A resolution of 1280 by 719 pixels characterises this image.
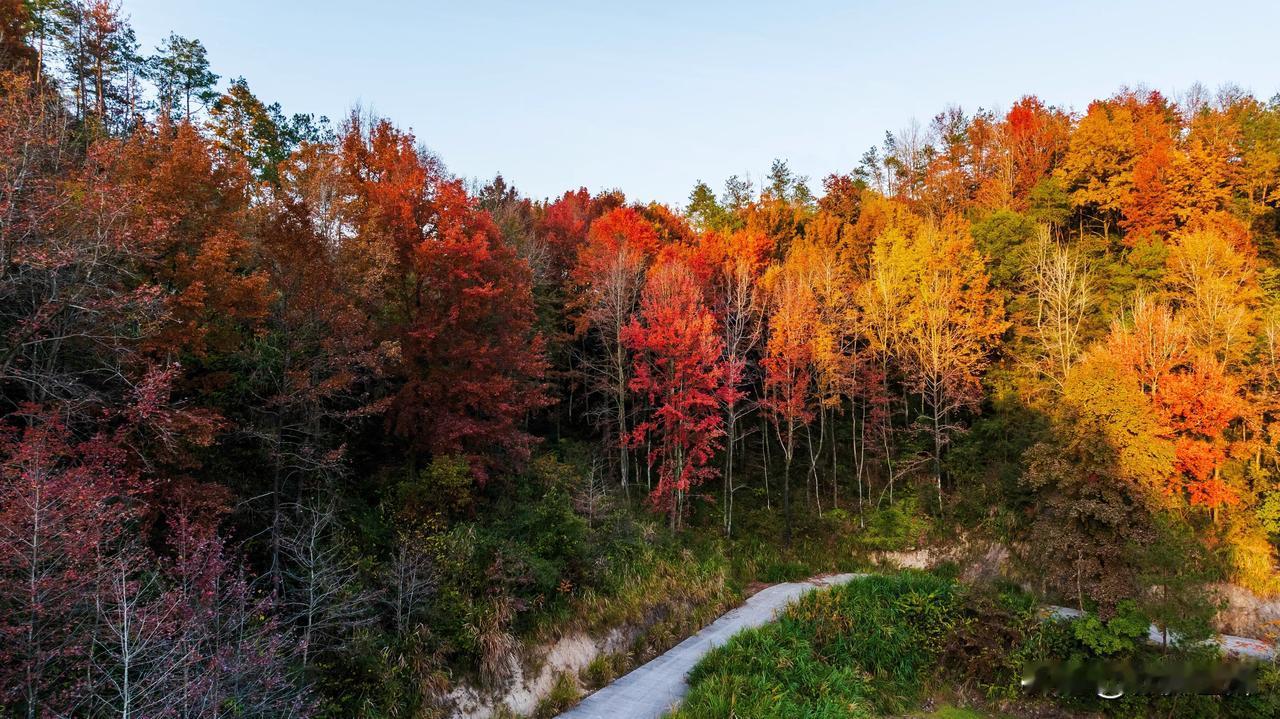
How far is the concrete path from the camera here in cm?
1024

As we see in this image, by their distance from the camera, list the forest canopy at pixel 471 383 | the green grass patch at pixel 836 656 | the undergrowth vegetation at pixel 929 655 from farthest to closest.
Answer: the undergrowth vegetation at pixel 929 655 → the green grass patch at pixel 836 656 → the forest canopy at pixel 471 383

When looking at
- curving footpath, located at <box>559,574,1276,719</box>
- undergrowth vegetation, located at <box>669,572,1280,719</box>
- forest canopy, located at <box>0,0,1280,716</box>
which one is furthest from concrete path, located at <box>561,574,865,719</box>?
forest canopy, located at <box>0,0,1280,716</box>

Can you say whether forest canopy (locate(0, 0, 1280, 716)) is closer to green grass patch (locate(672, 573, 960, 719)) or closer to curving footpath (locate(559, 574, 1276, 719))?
curving footpath (locate(559, 574, 1276, 719))

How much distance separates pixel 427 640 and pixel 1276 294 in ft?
90.9

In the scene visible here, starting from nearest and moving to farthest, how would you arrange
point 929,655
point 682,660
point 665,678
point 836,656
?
point 665,678 → point 682,660 → point 836,656 → point 929,655

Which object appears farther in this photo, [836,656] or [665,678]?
[836,656]

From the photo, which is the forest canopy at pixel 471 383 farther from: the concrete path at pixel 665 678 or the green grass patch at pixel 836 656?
the green grass patch at pixel 836 656

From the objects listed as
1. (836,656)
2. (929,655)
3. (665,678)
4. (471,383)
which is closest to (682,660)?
(665,678)

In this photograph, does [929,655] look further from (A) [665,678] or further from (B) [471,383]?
(B) [471,383]

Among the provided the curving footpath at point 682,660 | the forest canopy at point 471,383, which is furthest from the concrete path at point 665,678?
the forest canopy at point 471,383

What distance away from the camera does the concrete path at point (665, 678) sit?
10.2 m

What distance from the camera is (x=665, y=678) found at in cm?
1145

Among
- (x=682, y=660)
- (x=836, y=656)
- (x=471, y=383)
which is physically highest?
(x=471, y=383)

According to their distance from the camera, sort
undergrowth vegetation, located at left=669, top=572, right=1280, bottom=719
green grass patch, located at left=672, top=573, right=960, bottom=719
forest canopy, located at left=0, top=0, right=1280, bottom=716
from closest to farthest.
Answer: forest canopy, located at left=0, top=0, right=1280, bottom=716
green grass patch, located at left=672, top=573, right=960, bottom=719
undergrowth vegetation, located at left=669, top=572, right=1280, bottom=719
